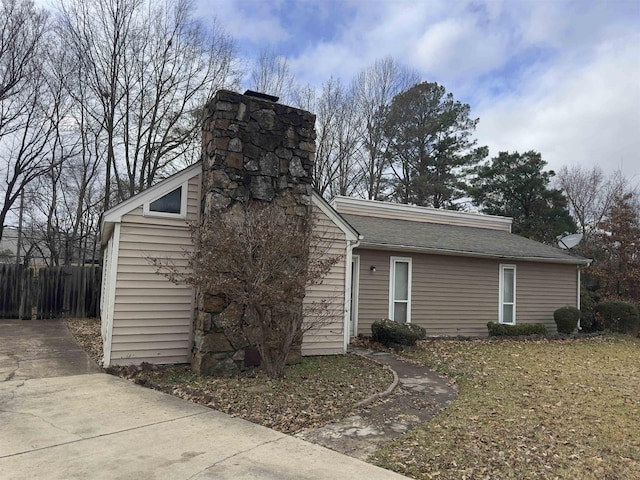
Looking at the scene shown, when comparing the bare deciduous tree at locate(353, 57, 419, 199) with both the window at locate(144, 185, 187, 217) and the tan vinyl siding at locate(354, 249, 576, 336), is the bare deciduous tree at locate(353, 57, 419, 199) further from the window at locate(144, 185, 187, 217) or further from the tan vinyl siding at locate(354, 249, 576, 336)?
the window at locate(144, 185, 187, 217)

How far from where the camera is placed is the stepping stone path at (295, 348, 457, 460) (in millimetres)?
4320

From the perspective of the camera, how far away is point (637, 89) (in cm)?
1641

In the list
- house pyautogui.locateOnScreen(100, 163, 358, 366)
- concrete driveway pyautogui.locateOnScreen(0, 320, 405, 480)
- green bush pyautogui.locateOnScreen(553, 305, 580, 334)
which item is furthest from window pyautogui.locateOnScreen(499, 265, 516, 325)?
concrete driveway pyautogui.locateOnScreen(0, 320, 405, 480)

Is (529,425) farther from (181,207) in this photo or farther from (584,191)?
(584,191)

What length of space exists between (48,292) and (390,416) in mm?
12525

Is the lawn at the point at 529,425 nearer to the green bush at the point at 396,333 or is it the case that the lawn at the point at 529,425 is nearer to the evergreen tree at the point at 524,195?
the green bush at the point at 396,333

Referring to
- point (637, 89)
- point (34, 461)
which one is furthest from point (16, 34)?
point (637, 89)

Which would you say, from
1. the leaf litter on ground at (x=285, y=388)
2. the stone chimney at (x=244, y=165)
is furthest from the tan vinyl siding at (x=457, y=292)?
the stone chimney at (x=244, y=165)

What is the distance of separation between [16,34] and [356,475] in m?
18.3

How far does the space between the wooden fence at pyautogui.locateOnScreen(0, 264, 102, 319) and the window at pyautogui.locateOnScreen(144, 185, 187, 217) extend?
842 cm

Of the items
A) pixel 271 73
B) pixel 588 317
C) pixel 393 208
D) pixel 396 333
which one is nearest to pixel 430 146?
pixel 271 73

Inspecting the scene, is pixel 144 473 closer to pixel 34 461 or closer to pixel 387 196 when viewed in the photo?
pixel 34 461

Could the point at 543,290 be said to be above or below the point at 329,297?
above

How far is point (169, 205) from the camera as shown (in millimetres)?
7598
